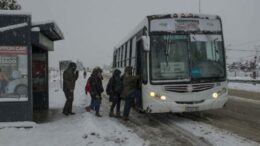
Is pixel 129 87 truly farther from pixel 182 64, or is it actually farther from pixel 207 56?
pixel 207 56

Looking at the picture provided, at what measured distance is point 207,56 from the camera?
1293cm

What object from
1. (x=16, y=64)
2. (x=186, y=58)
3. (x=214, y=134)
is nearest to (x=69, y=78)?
(x=16, y=64)

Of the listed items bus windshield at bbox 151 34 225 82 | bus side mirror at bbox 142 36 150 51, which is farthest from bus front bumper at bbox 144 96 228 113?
bus side mirror at bbox 142 36 150 51

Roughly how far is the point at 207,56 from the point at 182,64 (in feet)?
2.75

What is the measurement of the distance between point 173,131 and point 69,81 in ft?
16.3

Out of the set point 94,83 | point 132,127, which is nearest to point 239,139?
point 132,127

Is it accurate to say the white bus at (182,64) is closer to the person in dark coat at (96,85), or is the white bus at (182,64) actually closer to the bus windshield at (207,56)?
the bus windshield at (207,56)

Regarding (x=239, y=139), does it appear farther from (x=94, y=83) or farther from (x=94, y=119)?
(x=94, y=83)

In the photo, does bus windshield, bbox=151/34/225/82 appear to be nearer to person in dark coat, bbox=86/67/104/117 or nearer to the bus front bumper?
the bus front bumper

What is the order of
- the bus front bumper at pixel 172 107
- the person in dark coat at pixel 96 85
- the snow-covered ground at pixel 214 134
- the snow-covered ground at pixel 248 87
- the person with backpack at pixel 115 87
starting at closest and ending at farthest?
the snow-covered ground at pixel 214 134
the bus front bumper at pixel 172 107
the person with backpack at pixel 115 87
the person in dark coat at pixel 96 85
the snow-covered ground at pixel 248 87

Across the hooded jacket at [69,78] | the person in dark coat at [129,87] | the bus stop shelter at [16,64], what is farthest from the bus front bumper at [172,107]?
the bus stop shelter at [16,64]

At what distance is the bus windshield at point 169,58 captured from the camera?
12641 mm

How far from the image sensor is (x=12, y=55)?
39.9 feet

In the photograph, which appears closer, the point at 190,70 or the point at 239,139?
the point at 239,139
